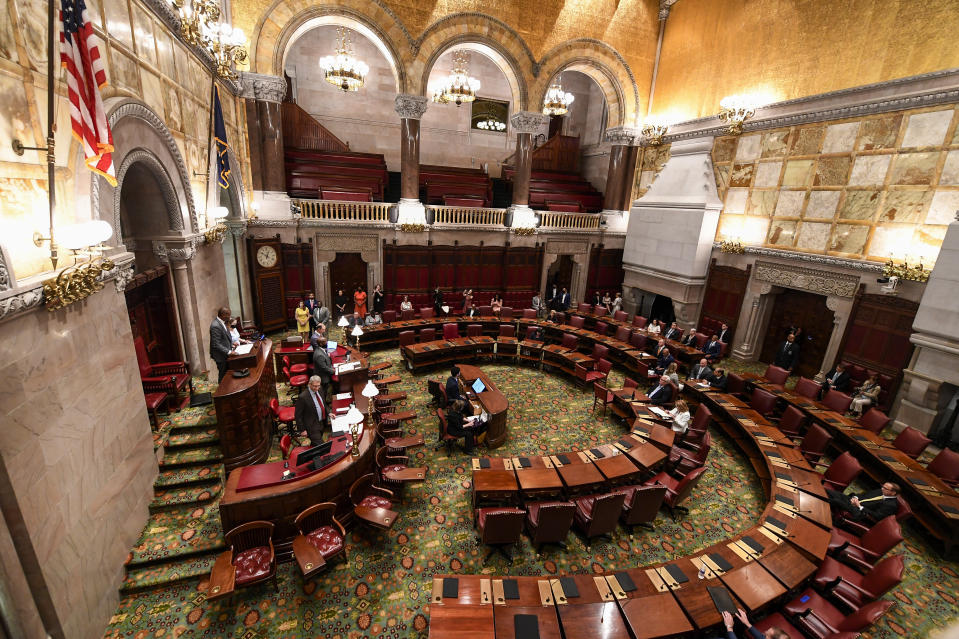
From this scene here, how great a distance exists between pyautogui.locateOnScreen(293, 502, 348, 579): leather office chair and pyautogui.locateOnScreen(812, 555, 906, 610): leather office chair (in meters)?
6.41

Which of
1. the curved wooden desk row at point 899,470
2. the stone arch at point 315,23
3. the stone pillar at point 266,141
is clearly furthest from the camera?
the stone pillar at point 266,141

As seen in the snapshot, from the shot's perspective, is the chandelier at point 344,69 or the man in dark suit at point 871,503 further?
the chandelier at point 344,69

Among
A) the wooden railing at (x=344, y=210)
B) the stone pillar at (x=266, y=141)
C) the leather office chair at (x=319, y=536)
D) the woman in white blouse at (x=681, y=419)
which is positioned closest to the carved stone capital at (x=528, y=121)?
the wooden railing at (x=344, y=210)

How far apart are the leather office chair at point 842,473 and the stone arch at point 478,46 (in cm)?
1521

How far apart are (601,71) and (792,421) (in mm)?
15610

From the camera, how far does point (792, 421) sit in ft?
29.4

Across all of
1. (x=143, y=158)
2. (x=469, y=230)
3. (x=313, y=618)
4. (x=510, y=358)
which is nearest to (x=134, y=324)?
(x=143, y=158)

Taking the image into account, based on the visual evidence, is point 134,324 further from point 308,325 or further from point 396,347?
point 396,347

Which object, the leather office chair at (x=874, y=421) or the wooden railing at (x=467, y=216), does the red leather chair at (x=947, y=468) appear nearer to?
the leather office chair at (x=874, y=421)

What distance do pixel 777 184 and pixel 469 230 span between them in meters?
10.9

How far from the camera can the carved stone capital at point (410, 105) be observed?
14.9 meters

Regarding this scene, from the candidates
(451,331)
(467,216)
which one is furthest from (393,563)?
(467,216)

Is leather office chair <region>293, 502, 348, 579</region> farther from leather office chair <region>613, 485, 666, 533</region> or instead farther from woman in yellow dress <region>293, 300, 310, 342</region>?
woman in yellow dress <region>293, 300, 310, 342</region>

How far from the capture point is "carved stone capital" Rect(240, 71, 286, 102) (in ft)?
42.9
